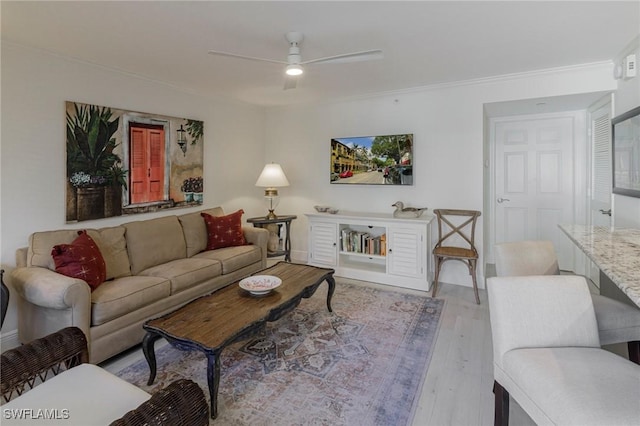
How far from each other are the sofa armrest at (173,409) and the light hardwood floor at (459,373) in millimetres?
1196

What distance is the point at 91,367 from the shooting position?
154 cm

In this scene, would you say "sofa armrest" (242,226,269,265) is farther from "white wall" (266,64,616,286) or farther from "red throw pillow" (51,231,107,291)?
"red throw pillow" (51,231,107,291)

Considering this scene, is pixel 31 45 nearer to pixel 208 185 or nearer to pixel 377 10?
pixel 208 185

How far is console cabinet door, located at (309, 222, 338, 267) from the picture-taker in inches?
174

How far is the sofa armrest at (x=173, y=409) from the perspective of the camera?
1.11 metres

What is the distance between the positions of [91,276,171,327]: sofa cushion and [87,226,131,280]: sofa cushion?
124 millimetres

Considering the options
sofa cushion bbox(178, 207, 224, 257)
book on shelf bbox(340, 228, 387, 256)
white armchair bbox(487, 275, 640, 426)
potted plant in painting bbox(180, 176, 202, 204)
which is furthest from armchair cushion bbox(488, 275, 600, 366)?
potted plant in painting bbox(180, 176, 202, 204)

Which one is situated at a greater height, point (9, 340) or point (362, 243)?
point (362, 243)

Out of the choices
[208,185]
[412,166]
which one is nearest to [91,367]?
[208,185]

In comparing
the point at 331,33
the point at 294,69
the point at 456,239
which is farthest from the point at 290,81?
the point at 456,239

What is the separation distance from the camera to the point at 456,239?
403 centimetres

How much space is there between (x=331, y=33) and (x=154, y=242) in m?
2.55

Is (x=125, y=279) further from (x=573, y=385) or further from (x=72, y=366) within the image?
(x=573, y=385)

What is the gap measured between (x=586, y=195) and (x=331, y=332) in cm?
365
